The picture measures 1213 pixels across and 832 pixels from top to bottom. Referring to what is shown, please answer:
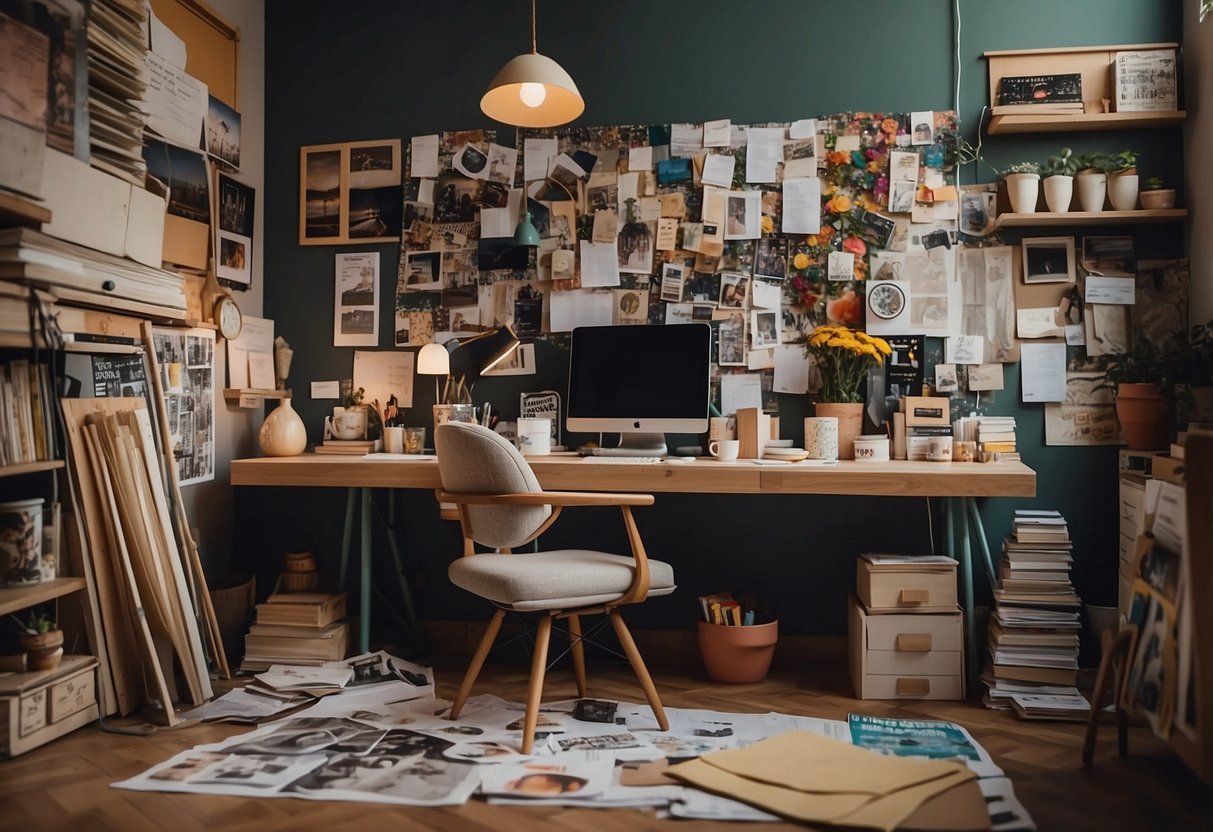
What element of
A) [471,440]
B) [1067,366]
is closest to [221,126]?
[471,440]

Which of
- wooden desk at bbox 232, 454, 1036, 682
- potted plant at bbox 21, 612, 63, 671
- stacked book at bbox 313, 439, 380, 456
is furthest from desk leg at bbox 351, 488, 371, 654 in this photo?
potted plant at bbox 21, 612, 63, 671

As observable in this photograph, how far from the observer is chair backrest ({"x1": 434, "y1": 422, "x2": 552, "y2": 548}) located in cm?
224

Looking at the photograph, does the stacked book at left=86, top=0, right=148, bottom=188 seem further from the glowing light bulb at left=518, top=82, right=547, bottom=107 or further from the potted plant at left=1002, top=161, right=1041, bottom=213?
the potted plant at left=1002, top=161, right=1041, bottom=213

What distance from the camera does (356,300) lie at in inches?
134

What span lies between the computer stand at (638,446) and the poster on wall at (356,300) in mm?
1095

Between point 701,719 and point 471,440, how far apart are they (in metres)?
1.05

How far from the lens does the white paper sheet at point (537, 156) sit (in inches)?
129

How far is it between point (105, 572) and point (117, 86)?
1433mm

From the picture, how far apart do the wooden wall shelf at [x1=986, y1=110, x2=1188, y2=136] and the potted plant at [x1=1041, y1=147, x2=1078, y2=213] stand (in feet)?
0.33

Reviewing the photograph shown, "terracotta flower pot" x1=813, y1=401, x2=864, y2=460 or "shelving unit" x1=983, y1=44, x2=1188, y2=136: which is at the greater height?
"shelving unit" x1=983, y1=44, x2=1188, y2=136

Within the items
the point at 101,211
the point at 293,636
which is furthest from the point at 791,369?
the point at 101,211

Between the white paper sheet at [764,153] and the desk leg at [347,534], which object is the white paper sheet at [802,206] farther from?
the desk leg at [347,534]

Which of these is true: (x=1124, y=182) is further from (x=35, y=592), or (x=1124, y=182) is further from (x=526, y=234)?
(x=35, y=592)

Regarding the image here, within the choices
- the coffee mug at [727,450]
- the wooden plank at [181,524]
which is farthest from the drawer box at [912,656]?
the wooden plank at [181,524]
